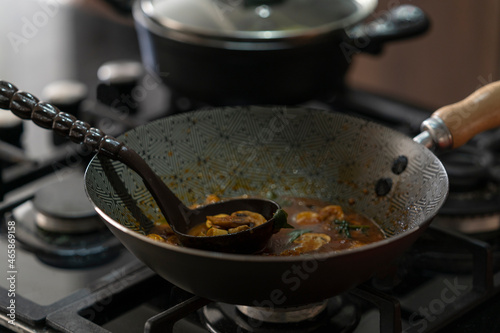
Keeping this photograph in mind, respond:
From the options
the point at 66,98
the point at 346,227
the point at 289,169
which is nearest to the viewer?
the point at 346,227

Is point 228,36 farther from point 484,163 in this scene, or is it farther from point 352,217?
point 484,163

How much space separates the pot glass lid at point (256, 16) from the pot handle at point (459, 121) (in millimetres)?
268

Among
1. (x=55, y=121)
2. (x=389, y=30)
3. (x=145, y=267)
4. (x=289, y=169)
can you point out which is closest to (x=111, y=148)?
(x=55, y=121)

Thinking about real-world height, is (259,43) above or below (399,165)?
above

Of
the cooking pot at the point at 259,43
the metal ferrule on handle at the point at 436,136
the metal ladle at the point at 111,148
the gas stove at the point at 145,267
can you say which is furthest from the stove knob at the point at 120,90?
the metal ferrule on handle at the point at 436,136

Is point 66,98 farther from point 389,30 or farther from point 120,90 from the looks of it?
point 389,30

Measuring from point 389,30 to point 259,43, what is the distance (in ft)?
0.73

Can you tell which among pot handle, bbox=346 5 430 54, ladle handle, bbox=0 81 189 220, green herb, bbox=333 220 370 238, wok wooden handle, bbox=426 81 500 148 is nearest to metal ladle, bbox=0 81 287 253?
ladle handle, bbox=0 81 189 220

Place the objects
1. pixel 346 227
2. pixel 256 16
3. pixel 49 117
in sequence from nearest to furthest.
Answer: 1. pixel 49 117
2. pixel 346 227
3. pixel 256 16

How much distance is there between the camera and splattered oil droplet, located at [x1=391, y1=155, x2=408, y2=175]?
33.2 inches

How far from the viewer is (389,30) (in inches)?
42.8

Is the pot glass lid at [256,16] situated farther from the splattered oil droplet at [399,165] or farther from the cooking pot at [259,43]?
the splattered oil droplet at [399,165]

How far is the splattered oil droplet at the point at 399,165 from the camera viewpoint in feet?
2.77

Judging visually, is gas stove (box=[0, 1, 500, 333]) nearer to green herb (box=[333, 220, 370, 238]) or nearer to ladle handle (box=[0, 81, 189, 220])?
green herb (box=[333, 220, 370, 238])
